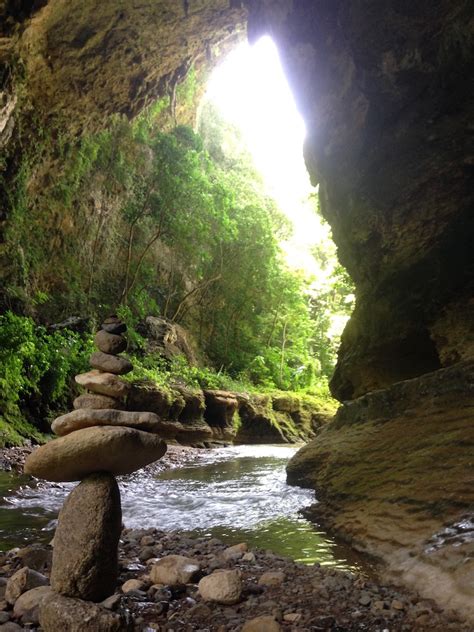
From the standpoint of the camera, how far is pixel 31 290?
1455 centimetres

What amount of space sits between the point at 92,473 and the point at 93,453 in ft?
0.70

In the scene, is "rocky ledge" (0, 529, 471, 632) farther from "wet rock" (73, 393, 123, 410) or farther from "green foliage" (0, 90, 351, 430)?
"green foliage" (0, 90, 351, 430)

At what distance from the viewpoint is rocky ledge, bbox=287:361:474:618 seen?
3088 mm

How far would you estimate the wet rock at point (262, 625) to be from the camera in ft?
7.51

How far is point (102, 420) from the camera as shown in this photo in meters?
2.60

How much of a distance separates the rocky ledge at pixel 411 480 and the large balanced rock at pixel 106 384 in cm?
221

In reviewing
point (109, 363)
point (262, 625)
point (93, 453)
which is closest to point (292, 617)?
point (262, 625)

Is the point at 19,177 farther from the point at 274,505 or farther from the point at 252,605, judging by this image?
the point at 252,605

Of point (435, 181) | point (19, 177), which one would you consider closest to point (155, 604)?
point (435, 181)

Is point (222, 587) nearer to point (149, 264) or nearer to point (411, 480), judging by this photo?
point (411, 480)

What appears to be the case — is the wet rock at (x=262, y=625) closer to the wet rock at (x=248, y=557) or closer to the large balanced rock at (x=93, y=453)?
the large balanced rock at (x=93, y=453)

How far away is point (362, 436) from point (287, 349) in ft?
65.7

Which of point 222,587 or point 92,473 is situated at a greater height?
point 92,473

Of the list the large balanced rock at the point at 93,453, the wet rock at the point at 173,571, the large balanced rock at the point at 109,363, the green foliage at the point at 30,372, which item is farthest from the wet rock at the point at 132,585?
the green foliage at the point at 30,372
